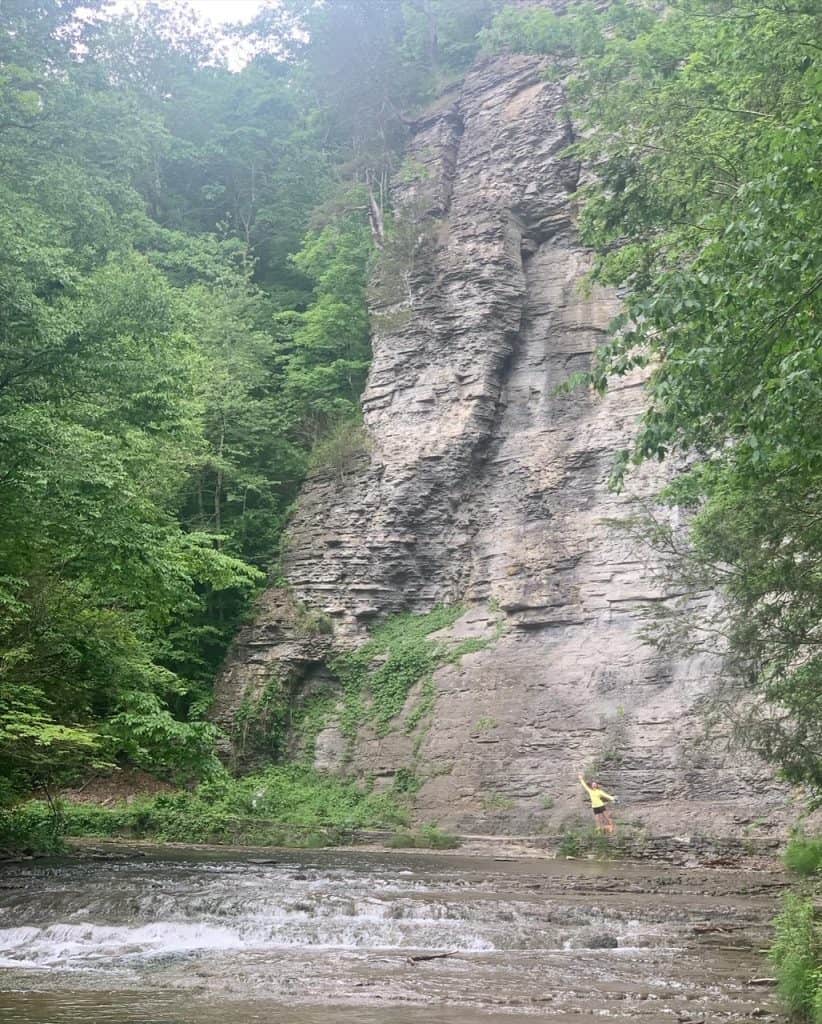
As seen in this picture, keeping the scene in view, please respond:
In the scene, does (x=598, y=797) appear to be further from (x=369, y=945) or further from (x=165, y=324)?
(x=165, y=324)

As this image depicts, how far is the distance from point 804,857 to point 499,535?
44.5 ft

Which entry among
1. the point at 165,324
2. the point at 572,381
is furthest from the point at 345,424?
the point at 572,381

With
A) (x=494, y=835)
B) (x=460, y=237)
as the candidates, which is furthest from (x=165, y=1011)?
(x=460, y=237)

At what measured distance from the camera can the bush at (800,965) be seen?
6.14 meters

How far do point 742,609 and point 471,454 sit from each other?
15.5 meters

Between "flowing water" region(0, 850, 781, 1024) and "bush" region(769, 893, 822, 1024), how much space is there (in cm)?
33

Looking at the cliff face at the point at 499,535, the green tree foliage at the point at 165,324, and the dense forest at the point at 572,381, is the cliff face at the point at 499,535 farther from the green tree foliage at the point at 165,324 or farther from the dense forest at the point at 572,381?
the green tree foliage at the point at 165,324

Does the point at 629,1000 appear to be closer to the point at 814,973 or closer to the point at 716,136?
the point at 814,973

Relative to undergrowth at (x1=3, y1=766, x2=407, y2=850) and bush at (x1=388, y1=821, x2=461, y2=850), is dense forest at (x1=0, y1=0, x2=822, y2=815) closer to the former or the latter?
undergrowth at (x1=3, y1=766, x2=407, y2=850)

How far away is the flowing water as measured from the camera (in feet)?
22.5

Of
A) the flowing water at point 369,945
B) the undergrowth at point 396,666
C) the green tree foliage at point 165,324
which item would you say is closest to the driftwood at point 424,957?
the flowing water at point 369,945

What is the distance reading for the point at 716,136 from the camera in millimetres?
10828

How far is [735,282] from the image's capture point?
7469 mm

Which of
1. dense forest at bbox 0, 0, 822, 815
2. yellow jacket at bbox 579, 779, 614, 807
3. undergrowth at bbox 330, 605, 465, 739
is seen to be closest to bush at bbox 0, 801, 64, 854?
dense forest at bbox 0, 0, 822, 815
